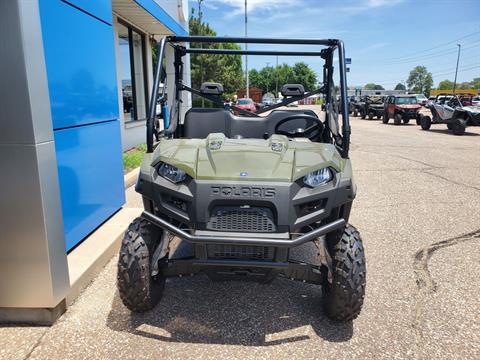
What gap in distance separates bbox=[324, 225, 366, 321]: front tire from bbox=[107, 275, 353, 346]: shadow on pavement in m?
0.20

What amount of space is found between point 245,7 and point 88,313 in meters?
36.9

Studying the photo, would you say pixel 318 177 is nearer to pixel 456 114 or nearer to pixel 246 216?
pixel 246 216

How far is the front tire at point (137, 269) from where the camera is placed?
8.67ft

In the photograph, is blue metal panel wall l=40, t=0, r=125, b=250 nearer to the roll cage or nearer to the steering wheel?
the roll cage

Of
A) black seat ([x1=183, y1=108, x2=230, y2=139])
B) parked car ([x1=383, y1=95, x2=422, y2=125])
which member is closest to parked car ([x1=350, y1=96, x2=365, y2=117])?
parked car ([x1=383, y1=95, x2=422, y2=125])

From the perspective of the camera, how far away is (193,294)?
3195 mm

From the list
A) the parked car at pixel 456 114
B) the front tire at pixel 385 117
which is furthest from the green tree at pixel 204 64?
the parked car at pixel 456 114

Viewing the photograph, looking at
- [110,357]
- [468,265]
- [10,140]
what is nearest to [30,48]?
[10,140]

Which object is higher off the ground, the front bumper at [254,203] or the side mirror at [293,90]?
the side mirror at [293,90]

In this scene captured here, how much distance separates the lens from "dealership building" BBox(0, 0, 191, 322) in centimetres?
244

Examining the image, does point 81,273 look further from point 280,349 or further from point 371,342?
point 371,342

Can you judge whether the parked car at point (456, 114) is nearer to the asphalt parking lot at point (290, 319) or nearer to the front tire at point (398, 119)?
the front tire at point (398, 119)

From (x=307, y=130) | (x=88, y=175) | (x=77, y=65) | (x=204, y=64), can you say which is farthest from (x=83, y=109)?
(x=204, y=64)

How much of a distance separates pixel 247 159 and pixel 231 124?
4.39 feet
